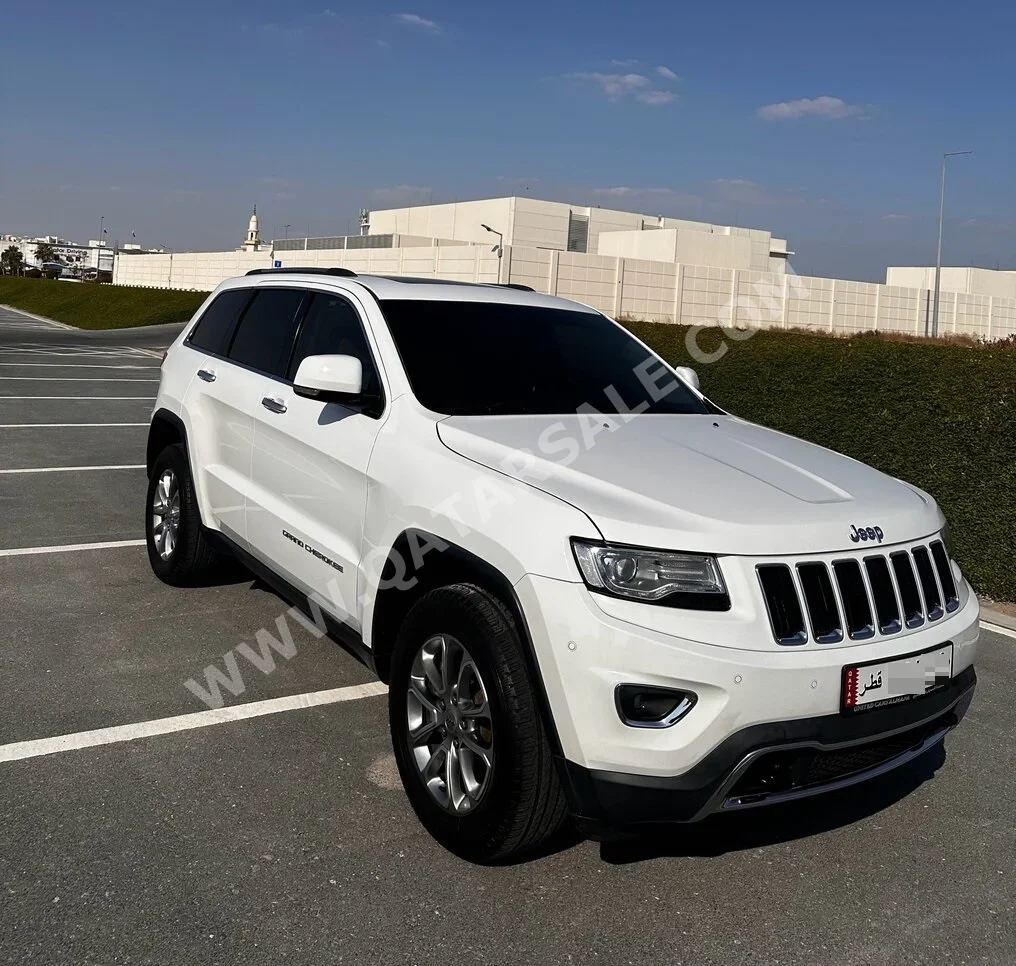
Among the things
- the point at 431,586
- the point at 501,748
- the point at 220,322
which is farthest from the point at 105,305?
the point at 501,748

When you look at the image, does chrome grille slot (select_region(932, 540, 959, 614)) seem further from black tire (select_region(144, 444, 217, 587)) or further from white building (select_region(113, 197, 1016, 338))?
white building (select_region(113, 197, 1016, 338))

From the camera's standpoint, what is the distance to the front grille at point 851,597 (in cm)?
289

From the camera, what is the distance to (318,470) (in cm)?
416

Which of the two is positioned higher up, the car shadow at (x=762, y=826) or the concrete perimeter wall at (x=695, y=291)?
the concrete perimeter wall at (x=695, y=291)

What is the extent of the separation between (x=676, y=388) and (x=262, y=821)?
262cm

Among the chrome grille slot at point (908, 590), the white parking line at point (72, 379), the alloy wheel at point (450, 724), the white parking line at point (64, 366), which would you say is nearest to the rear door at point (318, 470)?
the alloy wheel at point (450, 724)

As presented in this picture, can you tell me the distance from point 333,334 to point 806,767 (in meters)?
2.73

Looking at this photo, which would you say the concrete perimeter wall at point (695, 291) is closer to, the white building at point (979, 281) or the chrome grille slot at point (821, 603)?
the white building at point (979, 281)

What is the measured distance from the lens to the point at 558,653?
2834mm

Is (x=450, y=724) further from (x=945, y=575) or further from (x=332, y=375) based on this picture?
(x=945, y=575)

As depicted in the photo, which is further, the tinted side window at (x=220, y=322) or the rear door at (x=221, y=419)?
the tinted side window at (x=220, y=322)

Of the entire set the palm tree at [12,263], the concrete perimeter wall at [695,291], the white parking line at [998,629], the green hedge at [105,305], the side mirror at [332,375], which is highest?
the palm tree at [12,263]

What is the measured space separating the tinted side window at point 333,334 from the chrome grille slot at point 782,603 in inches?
72.6

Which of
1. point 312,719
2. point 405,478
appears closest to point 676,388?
point 405,478
